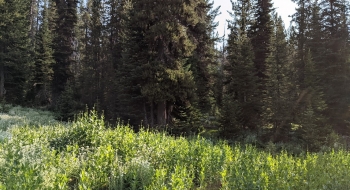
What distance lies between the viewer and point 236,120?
15766mm

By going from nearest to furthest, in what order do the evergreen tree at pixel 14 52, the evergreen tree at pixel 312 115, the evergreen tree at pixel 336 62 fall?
the evergreen tree at pixel 312 115, the evergreen tree at pixel 336 62, the evergreen tree at pixel 14 52

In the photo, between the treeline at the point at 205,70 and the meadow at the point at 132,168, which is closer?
the meadow at the point at 132,168

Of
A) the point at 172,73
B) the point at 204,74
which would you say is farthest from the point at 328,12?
the point at 172,73

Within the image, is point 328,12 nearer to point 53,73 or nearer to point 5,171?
point 5,171

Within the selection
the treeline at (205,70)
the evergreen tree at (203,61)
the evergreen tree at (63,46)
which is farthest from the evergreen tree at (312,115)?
the evergreen tree at (63,46)

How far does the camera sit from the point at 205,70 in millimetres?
19047

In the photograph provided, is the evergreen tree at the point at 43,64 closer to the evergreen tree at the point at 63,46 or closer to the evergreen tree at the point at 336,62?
the evergreen tree at the point at 63,46

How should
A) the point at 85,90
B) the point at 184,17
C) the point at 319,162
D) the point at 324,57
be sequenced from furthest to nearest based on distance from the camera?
the point at 85,90 → the point at 324,57 → the point at 184,17 → the point at 319,162

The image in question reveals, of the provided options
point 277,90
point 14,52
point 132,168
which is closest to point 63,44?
point 14,52

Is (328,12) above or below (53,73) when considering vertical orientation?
above

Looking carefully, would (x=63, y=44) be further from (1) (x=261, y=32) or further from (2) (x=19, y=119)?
(1) (x=261, y=32)

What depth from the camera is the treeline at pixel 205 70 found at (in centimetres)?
1463

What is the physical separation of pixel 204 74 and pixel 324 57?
897cm

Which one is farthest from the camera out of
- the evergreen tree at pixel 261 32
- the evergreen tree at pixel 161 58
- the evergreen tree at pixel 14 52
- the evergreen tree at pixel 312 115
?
the evergreen tree at pixel 14 52
